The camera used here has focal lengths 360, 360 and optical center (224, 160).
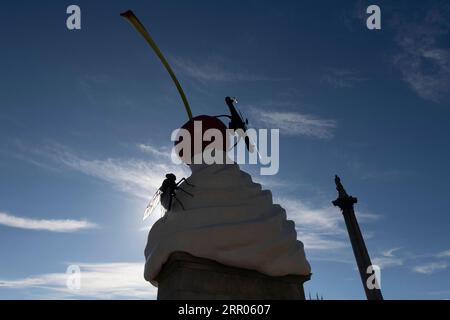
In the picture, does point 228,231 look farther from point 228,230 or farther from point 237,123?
point 237,123

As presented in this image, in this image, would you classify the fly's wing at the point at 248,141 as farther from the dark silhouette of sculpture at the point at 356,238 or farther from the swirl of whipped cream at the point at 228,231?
the dark silhouette of sculpture at the point at 356,238

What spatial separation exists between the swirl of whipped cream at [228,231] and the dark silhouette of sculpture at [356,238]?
57.4ft

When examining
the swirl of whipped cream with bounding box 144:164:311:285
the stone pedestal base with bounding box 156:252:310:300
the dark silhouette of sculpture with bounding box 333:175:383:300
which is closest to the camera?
the stone pedestal base with bounding box 156:252:310:300

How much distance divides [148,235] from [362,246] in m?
20.0

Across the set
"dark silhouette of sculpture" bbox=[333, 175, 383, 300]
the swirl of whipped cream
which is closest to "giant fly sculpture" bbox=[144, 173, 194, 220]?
the swirl of whipped cream

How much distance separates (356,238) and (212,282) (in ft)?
66.9

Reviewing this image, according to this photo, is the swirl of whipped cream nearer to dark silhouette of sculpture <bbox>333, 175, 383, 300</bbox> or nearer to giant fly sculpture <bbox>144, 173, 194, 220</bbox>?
giant fly sculpture <bbox>144, 173, 194, 220</bbox>

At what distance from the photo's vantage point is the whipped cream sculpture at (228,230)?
6.97m

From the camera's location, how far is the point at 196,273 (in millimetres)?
6789

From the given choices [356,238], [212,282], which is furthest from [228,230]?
[356,238]

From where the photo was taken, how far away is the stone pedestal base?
6625mm

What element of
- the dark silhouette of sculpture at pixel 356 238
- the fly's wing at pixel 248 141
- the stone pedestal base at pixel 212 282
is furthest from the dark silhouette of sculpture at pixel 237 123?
the dark silhouette of sculpture at pixel 356 238

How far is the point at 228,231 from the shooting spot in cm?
709

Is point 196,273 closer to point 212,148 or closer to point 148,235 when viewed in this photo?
point 148,235
